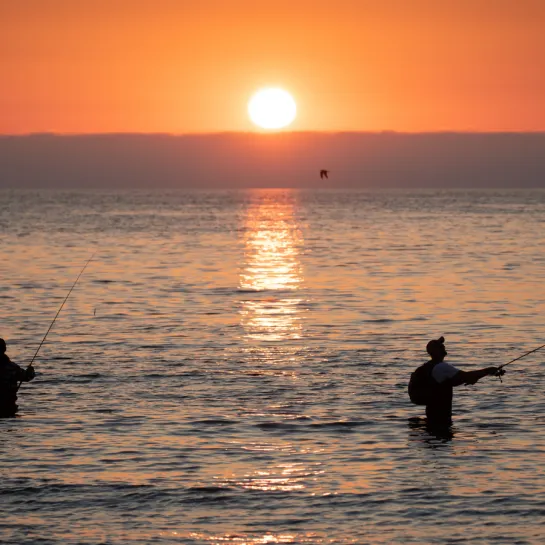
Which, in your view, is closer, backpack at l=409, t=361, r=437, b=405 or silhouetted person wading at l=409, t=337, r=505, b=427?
silhouetted person wading at l=409, t=337, r=505, b=427

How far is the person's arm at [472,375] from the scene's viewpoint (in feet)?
52.7

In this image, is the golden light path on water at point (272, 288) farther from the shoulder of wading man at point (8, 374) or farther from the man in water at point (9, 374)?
the shoulder of wading man at point (8, 374)

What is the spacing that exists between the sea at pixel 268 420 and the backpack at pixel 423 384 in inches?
18.3

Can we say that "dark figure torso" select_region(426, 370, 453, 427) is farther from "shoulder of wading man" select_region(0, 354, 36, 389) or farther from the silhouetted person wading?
"shoulder of wading man" select_region(0, 354, 36, 389)

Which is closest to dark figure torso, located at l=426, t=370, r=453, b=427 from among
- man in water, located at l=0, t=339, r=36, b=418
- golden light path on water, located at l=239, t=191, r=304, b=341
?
man in water, located at l=0, t=339, r=36, b=418

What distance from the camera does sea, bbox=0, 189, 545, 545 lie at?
13.0m

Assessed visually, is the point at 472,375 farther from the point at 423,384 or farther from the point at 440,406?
the point at 440,406

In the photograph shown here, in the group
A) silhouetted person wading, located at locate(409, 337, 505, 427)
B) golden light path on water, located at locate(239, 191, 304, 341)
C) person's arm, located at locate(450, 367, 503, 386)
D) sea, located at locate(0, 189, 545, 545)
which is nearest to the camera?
sea, located at locate(0, 189, 545, 545)

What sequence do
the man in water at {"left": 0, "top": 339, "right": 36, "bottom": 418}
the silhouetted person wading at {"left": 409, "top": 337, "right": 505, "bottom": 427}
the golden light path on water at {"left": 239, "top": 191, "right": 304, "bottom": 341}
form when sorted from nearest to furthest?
the silhouetted person wading at {"left": 409, "top": 337, "right": 505, "bottom": 427}, the man in water at {"left": 0, "top": 339, "right": 36, "bottom": 418}, the golden light path on water at {"left": 239, "top": 191, "right": 304, "bottom": 341}

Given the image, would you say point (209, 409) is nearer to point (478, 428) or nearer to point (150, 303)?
point (478, 428)

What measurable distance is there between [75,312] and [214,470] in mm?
19323

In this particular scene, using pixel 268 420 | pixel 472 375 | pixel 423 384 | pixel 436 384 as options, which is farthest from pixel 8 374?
pixel 472 375

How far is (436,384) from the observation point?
16.9 metres

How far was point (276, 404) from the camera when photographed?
63.6 feet
